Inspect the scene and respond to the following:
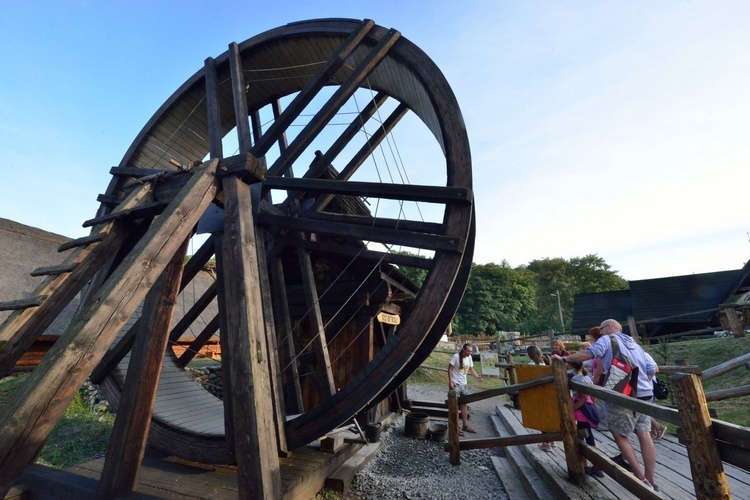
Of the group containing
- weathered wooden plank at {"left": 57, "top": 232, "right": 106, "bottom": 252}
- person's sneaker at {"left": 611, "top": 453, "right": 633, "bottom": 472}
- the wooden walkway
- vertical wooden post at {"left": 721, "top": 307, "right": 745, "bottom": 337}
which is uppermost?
weathered wooden plank at {"left": 57, "top": 232, "right": 106, "bottom": 252}

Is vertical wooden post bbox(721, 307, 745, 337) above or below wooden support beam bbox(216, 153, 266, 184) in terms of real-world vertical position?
below

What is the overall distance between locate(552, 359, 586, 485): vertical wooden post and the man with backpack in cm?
31

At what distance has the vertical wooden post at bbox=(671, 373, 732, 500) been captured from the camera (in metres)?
1.75

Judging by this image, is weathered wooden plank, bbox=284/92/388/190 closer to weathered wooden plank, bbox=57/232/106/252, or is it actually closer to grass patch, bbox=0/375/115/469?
weathered wooden plank, bbox=57/232/106/252

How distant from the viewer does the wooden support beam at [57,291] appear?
2.43m

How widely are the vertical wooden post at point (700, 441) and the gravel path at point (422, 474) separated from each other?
259 centimetres

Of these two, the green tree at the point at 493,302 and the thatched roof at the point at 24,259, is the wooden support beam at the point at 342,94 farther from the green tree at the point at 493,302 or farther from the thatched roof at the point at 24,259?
A: the green tree at the point at 493,302

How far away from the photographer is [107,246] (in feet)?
10.4

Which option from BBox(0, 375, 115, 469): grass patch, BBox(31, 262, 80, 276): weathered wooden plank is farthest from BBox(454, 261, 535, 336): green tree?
BBox(31, 262, 80, 276): weathered wooden plank

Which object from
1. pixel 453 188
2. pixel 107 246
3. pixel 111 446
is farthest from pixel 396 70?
pixel 111 446

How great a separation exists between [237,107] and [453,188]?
103 inches

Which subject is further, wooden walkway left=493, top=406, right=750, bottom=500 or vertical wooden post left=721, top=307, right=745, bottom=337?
vertical wooden post left=721, top=307, right=745, bottom=337

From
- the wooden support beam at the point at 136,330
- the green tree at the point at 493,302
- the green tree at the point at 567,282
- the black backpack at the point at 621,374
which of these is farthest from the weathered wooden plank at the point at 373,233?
the green tree at the point at 567,282

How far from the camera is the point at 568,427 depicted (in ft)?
11.0
